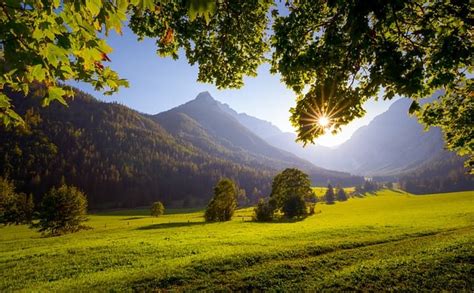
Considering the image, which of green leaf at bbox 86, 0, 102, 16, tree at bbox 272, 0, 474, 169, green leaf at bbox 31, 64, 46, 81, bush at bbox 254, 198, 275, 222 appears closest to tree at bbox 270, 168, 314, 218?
bush at bbox 254, 198, 275, 222

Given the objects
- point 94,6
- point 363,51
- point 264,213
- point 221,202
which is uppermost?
point 363,51

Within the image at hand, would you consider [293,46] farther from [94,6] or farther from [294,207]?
[294,207]

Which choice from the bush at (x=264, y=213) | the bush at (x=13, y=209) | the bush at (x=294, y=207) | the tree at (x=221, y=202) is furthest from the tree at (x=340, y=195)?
the bush at (x=13, y=209)

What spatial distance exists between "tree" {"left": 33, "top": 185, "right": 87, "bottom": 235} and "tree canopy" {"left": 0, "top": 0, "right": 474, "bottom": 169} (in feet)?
220

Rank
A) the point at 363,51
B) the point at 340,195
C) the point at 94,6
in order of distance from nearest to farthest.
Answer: the point at 94,6 → the point at 363,51 → the point at 340,195

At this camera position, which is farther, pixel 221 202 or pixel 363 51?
pixel 221 202

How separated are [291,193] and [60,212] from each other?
5863 centimetres

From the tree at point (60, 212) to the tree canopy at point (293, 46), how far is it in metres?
67.1

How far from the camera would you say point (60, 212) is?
6303cm

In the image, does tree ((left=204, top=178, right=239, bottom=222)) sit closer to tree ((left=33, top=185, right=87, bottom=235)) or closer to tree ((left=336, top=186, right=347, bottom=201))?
tree ((left=33, top=185, right=87, bottom=235))

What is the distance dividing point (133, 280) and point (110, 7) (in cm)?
1598

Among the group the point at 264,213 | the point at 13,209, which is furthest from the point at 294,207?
the point at 13,209

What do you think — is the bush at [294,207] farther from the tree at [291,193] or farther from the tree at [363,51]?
the tree at [363,51]

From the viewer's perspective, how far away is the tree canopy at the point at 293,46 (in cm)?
398
